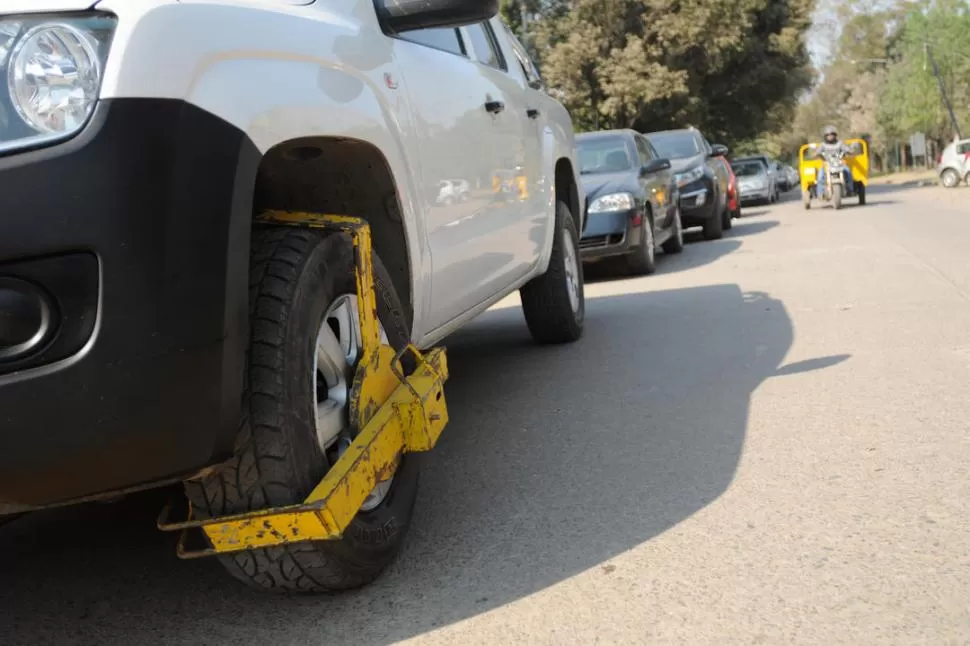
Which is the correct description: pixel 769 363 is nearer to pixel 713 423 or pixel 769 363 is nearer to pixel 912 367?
pixel 912 367

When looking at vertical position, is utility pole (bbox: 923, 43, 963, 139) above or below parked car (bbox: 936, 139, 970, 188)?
above

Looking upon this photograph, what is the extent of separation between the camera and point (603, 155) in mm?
12219

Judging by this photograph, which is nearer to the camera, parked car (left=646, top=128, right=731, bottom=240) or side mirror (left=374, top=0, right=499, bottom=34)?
side mirror (left=374, top=0, right=499, bottom=34)

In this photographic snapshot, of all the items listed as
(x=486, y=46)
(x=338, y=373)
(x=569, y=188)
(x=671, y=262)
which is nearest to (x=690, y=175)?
(x=671, y=262)

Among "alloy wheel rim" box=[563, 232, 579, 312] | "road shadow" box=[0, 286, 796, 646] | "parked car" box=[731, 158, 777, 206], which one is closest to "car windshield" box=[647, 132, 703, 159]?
"alloy wheel rim" box=[563, 232, 579, 312]

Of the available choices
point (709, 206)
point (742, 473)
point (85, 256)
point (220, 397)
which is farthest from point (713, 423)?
point (709, 206)

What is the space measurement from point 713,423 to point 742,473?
713mm

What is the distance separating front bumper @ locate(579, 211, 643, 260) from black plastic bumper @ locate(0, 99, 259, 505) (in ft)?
26.8

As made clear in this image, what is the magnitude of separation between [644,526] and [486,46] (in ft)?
8.55

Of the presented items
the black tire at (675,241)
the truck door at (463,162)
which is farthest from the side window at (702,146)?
the truck door at (463,162)

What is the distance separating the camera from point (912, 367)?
5.26 meters

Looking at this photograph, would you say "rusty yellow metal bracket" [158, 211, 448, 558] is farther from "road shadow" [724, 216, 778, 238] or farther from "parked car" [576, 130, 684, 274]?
"road shadow" [724, 216, 778, 238]

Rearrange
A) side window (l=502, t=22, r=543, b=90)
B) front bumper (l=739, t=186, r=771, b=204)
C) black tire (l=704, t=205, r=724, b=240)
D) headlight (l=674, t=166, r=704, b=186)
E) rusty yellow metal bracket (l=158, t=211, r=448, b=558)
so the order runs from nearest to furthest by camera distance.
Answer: rusty yellow metal bracket (l=158, t=211, r=448, b=558) → side window (l=502, t=22, r=543, b=90) → headlight (l=674, t=166, r=704, b=186) → black tire (l=704, t=205, r=724, b=240) → front bumper (l=739, t=186, r=771, b=204)

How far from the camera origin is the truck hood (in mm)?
2107
